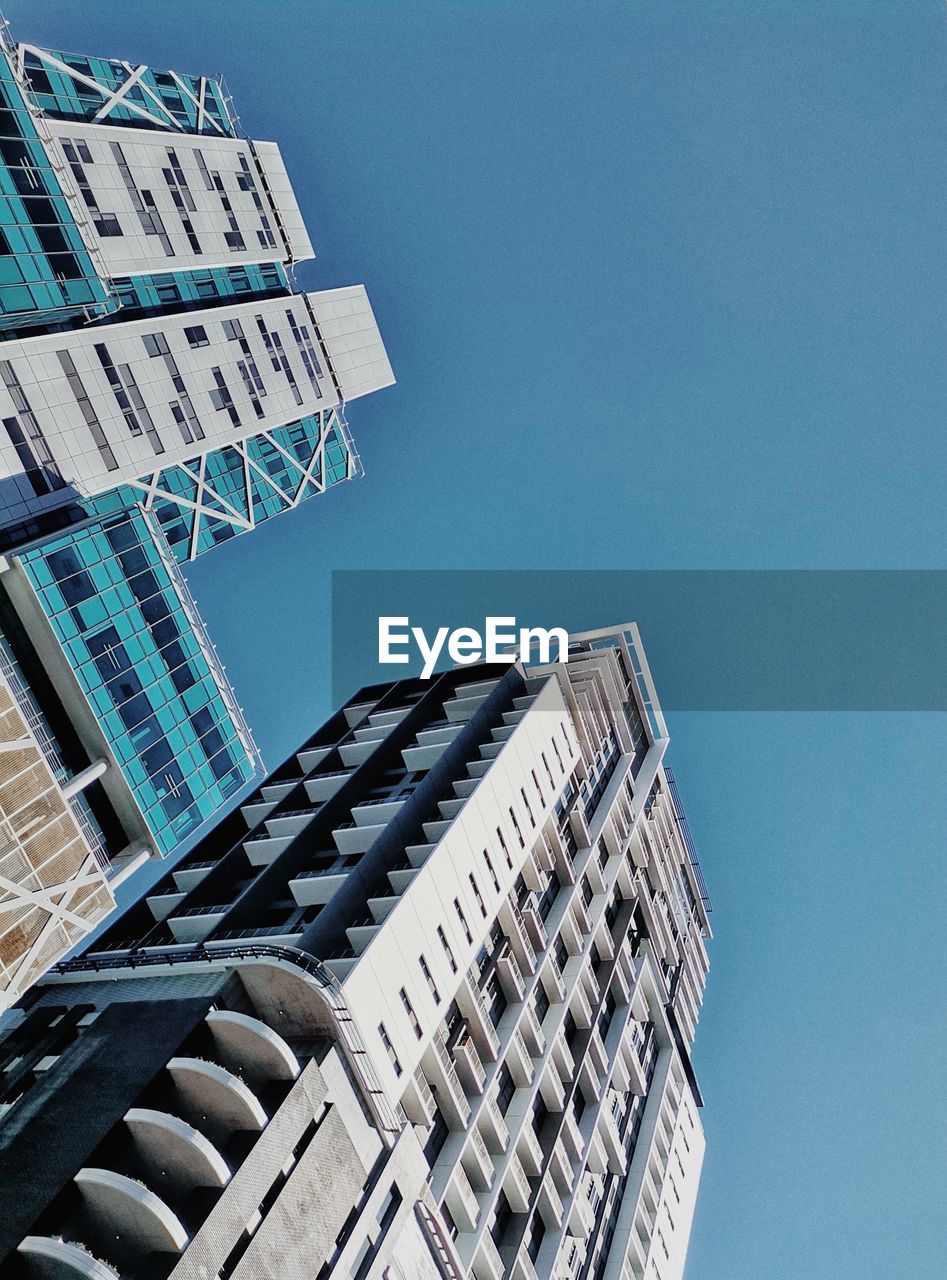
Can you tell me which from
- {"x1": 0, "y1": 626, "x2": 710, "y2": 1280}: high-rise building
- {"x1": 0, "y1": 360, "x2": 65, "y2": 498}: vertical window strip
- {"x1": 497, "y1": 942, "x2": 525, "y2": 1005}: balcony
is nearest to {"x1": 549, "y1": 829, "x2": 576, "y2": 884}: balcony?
{"x1": 0, "y1": 626, "x2": 710, "y2": 1280}: high-rise building

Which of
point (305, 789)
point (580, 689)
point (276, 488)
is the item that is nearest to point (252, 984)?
point (305, 789)

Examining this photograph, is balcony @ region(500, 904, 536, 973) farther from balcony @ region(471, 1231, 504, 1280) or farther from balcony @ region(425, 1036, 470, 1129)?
balcony @ region(471, 1231, 504, 1280)

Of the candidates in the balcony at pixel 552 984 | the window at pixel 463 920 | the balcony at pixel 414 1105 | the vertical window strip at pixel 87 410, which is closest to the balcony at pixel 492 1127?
the balcony at pixel 414 1105

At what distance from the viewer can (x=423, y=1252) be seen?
4581cm

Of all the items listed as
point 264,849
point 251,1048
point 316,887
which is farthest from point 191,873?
point 251,1048

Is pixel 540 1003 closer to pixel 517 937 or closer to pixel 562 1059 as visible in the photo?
pixel 562 1059

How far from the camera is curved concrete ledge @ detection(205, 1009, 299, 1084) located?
4231 cm

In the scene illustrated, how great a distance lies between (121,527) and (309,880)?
30.4 m

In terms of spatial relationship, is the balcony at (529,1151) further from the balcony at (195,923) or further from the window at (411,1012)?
the balcony at (195,923)

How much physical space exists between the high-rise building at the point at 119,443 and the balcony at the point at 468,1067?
19.9 meters

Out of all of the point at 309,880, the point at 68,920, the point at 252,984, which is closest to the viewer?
the point at 252,984

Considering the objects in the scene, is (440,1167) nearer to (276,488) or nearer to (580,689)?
(580,689)

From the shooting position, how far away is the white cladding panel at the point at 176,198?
73.8 metres

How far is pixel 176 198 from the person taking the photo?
82.2 meters
